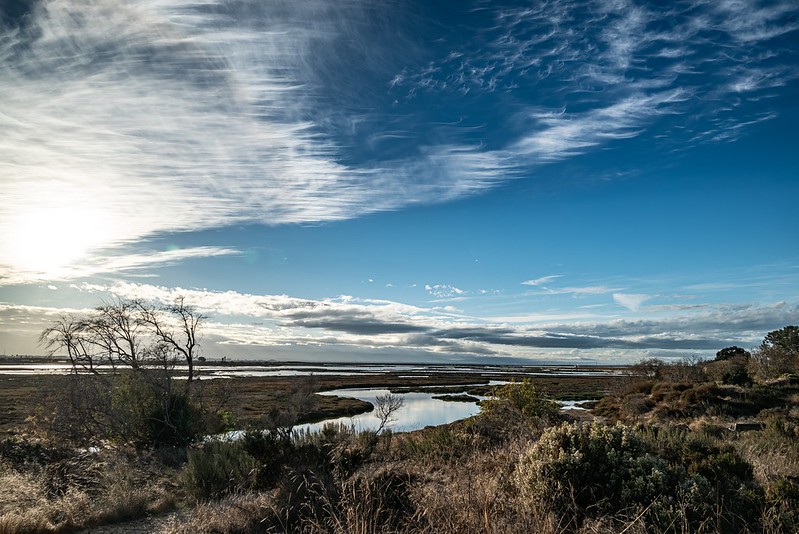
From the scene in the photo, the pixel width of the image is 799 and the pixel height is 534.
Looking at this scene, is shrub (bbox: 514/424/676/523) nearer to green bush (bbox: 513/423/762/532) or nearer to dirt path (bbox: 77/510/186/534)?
green bush (bbox: 513/423/762/532)

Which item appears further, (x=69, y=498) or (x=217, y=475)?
(x=217, y=475)

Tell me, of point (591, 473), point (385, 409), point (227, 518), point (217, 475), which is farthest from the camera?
point (385, 409)

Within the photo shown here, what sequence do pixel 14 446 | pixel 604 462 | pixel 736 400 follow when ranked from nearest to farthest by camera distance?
1. pixel 604 462
2. pixel 14 446
3. pixel 736 400

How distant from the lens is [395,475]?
9102 mm

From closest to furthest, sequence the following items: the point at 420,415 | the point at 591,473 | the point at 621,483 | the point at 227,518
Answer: the point at 621,483, the point at 591,473, the point at 227,518, the point at 420,415

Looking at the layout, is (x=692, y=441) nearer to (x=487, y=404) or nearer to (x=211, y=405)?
(x=487, y=404)

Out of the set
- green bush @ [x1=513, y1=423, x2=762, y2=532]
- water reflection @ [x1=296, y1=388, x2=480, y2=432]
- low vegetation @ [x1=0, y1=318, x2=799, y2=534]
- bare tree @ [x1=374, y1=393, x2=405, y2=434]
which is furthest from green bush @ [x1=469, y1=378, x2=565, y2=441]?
water reflection @ [x1=296, y1=388, x2=480, y2=432]

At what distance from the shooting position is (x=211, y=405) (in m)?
20.9

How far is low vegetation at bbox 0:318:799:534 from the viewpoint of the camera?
22.7 feet

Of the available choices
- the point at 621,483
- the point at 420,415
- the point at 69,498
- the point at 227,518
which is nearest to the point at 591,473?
the point at 621,483

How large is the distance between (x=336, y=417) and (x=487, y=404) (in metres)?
31.4

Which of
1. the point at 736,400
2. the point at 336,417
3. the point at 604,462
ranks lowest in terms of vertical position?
the point at 336,417

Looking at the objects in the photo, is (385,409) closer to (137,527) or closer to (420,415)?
(137,527)

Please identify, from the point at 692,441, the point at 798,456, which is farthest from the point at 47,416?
the point at 798,456
